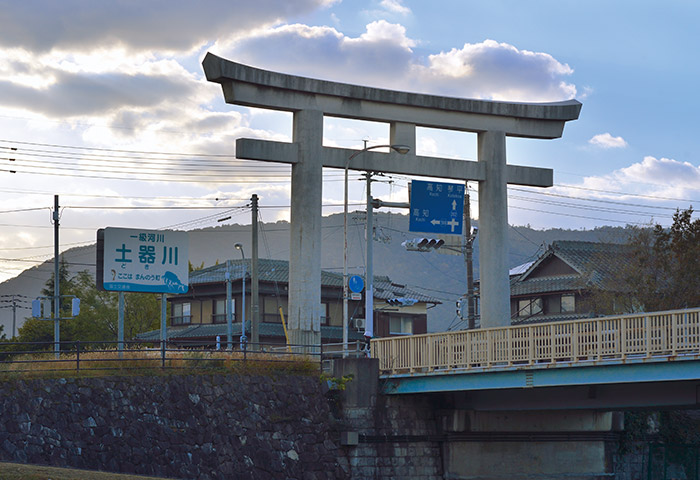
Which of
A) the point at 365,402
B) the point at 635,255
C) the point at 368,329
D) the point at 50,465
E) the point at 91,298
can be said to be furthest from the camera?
the point at 91,298

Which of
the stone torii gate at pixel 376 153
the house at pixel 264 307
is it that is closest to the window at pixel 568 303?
the house at pixel 264 307

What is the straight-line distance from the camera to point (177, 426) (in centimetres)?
3011

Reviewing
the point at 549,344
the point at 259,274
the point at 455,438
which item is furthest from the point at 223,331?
the point at 549,344

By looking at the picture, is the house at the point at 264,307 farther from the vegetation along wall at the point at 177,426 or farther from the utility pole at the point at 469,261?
the vegetation along wall at the point at 177,426

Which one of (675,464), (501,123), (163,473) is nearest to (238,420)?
(163,473)

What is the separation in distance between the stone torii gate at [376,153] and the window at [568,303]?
20.6m

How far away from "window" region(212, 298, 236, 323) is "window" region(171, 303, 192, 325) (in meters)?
3.04

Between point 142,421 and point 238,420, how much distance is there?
360cm

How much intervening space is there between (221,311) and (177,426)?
4135cm

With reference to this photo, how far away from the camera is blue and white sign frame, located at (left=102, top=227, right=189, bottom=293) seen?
3575cm

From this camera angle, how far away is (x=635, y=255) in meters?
50.5

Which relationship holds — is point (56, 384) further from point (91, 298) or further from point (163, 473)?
point (91, 298)

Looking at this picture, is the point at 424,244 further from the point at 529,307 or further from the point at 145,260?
the point at 529,307

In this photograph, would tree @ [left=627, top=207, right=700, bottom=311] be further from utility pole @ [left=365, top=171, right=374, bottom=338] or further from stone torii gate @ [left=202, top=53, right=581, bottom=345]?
utility pole @ [left=365, top=171, right=374, bottom=338]
